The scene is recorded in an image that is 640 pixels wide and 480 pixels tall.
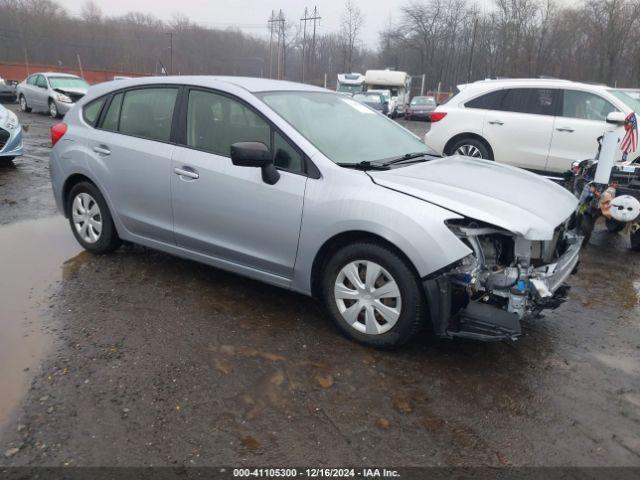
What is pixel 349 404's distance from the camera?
2.90 meters

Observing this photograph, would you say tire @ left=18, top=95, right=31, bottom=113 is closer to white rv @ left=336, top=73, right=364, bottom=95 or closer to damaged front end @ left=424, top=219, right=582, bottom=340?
white rv @ left=336, top=73, right=364, bottom=95

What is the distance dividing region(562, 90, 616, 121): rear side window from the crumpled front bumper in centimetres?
582

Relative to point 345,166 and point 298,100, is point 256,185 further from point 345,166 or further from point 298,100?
point 298,100

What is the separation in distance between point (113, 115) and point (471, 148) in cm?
597

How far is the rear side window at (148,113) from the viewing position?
4371 millimetres

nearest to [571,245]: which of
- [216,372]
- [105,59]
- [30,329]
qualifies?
[216,372]

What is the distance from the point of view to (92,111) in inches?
195

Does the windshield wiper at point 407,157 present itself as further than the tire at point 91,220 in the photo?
No

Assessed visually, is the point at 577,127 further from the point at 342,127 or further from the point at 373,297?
the point at 373,297

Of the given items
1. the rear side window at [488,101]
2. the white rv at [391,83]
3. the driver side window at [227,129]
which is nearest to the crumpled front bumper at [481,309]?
the driver side window at [227,129]

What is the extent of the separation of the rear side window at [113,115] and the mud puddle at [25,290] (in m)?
1.35

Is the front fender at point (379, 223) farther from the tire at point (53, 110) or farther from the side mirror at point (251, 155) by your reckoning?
the tire at point (53, 110)

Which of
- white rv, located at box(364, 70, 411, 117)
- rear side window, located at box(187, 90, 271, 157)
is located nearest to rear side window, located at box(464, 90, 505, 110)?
rear side window, located at box(187, 90, 271, 157)

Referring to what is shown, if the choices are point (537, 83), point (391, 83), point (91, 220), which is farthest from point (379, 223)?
point (391, 83)
